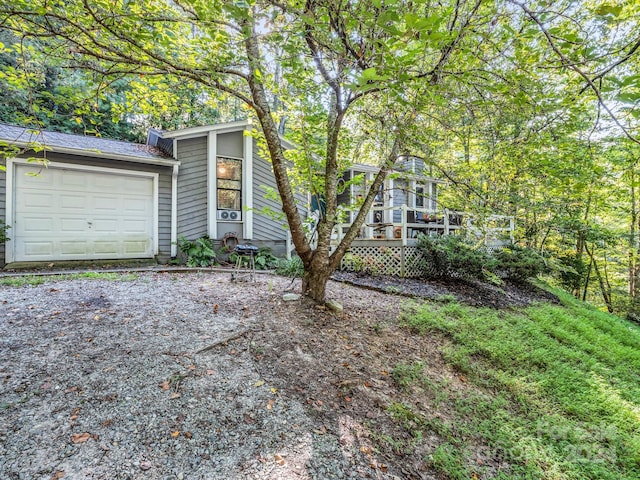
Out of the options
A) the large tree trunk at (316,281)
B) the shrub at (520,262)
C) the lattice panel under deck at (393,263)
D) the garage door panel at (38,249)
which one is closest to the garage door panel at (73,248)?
the garage door panel at (38,249)

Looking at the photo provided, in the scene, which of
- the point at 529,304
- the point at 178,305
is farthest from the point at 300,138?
the point at 529,304

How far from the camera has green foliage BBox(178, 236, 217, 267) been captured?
728cm

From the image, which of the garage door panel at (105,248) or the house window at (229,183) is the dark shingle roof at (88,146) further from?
the garage door panel at (105,248)

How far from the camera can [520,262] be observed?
719cm

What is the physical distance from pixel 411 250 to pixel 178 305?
Answer: 5443 millimetres

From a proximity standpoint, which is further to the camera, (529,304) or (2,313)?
(529,304)

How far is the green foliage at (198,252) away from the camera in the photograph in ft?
23.9

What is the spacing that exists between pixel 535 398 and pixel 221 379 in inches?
123

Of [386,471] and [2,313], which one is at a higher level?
[2,313]

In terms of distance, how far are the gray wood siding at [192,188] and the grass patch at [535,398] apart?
572 cm

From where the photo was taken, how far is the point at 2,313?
3389 mm

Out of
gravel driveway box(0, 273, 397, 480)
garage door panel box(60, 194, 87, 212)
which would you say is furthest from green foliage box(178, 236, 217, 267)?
gravel driveway box(0, 273, 397, 480)

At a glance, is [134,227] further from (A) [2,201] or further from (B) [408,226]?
(B) [408,226]

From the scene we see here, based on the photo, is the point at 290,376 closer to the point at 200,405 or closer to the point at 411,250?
the point at 200,405
